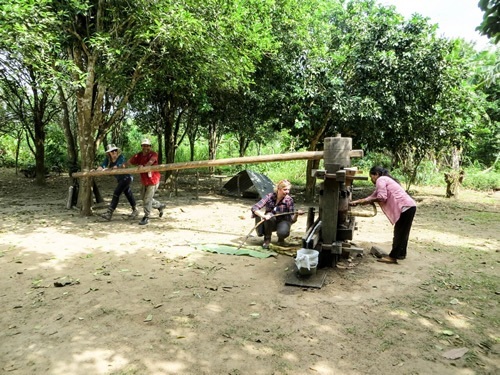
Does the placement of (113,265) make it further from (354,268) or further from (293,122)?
(293,122)

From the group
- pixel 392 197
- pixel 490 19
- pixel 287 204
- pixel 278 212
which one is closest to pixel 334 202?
pixel 392 197

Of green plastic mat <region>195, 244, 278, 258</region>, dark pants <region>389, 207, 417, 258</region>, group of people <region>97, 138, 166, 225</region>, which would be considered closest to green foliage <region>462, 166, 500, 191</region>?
dark pants <region>389, 207, 417, 258</region>

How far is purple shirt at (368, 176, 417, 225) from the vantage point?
5.37 m

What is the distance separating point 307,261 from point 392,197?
1848 millimetres

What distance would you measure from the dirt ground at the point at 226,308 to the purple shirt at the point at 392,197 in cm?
83

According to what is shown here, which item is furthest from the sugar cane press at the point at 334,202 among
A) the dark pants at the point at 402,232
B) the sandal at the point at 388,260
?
the dark pants at the point at 402,232

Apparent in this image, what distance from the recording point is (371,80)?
11125mm

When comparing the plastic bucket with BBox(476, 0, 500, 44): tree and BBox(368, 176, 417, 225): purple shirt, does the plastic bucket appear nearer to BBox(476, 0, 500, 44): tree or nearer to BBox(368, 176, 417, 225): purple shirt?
BBox(368, 176, 417, 225): purple shirt

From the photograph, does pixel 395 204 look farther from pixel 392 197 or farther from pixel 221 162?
pixel 221 162

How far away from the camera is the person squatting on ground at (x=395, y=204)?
5367 millimetres

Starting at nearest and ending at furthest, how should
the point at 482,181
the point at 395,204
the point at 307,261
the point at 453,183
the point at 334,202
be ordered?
the point at 307,261, the point at 334,202, the point at 395,204, the point at 453,183, the point at 482,181

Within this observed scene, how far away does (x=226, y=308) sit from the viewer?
394 cm

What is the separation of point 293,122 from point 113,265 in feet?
24.3

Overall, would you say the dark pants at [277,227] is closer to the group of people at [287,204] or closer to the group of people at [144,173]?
the group of people at [287,204]
